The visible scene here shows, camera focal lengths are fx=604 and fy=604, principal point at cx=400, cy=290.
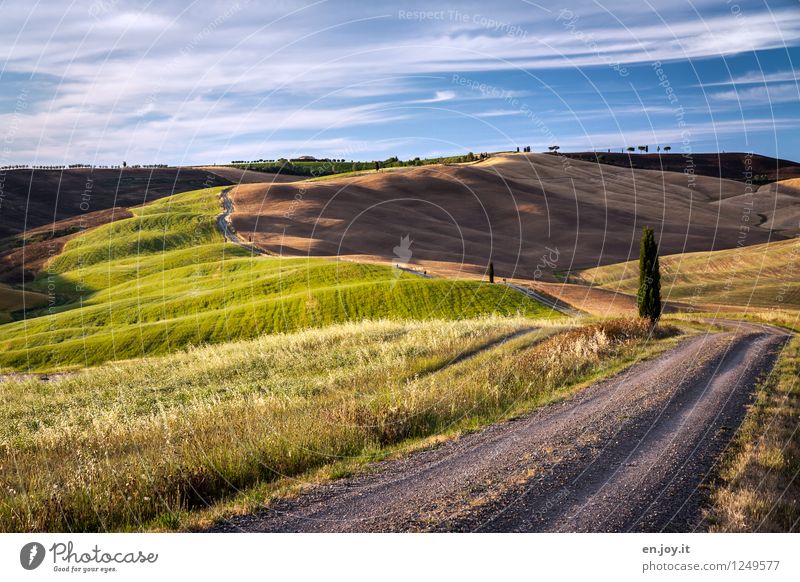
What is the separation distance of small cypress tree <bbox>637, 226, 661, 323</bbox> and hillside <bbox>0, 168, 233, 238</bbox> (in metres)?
110

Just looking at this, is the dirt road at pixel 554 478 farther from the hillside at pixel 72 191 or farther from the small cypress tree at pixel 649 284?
the hillside at pixel 72 191

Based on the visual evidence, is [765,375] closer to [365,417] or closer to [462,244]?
[365,417]

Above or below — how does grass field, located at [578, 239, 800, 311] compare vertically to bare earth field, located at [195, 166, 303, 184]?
below

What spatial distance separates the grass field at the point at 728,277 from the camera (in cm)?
5550

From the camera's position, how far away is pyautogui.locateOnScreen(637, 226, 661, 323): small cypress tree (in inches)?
1241

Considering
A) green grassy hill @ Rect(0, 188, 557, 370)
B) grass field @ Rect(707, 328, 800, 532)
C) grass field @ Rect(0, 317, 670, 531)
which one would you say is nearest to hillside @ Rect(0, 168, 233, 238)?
green grassy hill @ Rect(0, 188, 557, 370)

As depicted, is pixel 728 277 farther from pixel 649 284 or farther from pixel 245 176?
pixel 245 176

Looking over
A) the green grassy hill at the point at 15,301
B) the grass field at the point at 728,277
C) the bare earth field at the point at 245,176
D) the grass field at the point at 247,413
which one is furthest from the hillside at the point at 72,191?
the grass field at the point at 247,413

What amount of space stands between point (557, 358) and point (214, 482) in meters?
13.1

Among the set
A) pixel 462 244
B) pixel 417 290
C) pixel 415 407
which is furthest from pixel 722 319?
pixel 462 244

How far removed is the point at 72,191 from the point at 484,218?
111498 mm

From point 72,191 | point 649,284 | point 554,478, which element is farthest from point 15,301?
point 72,191

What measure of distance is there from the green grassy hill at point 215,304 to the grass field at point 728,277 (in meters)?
20.8

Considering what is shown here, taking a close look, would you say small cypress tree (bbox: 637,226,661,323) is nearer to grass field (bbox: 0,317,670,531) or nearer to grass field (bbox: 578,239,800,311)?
grass field (bbox: 0,317,670,531)
